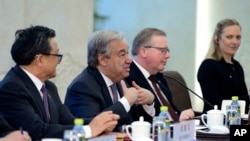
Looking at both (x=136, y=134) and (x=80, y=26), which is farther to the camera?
(x=80, y=26)

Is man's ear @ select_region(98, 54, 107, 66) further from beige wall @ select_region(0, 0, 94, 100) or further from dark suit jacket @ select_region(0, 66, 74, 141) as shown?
beige wall @ select_region(0, 0, 94, 100)

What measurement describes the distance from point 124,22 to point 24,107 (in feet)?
9.55

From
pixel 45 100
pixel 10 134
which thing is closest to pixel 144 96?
pixel 45 100

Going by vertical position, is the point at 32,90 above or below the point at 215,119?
above

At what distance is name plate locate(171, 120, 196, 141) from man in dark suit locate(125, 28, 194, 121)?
3.23ft

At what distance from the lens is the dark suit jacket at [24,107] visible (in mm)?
2705

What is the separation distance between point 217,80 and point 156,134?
2001 mm

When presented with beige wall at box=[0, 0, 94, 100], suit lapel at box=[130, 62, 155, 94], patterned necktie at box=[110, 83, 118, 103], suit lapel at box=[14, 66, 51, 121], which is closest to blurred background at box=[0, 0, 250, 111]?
beige wall at box=[0, 0, 94, 100]

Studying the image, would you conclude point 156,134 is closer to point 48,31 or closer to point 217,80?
point 48,31

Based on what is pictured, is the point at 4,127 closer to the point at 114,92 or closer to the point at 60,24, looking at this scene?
the point at 114,92

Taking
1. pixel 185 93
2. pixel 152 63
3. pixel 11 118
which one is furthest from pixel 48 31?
pixel 185 93

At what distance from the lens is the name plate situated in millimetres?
2574

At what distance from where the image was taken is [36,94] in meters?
2.85

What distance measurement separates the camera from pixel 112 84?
134 inches
